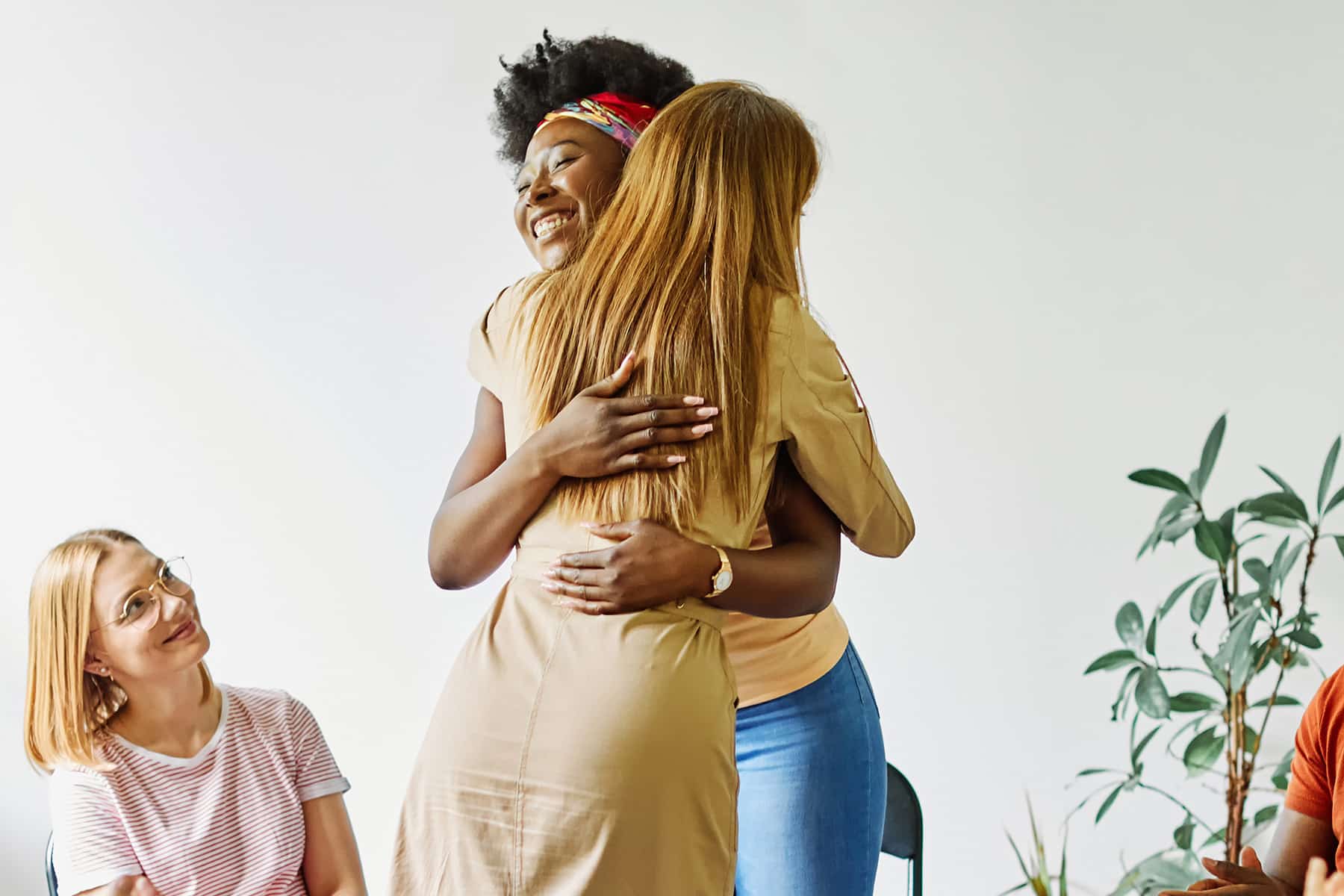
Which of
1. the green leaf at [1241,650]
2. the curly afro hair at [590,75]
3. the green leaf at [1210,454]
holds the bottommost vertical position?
the green leaf at [1241,650]

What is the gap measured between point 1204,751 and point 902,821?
0.52 m

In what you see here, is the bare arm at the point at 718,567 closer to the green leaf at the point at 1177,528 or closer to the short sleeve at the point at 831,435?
the short sleeve at the point at 831,435

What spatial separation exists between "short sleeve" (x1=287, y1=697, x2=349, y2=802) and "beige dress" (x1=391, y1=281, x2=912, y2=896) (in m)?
0.74

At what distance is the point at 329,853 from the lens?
5.69 ft

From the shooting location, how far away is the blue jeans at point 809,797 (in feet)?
4.54

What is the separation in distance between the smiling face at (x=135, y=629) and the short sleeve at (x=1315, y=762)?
149 cm

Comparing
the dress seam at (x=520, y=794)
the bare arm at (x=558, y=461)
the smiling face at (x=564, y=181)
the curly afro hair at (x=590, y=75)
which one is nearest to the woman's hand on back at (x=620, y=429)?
the bare arm at (x=558, y=461)

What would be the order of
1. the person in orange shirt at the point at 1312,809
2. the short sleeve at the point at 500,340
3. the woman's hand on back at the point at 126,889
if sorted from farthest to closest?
the woman's hand on back at the point at 126,889 < the person in orange shirt at the point at 1312,809 < the short sleeve at the point at 500,340

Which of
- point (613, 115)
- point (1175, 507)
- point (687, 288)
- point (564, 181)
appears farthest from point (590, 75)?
point (1175, 507)

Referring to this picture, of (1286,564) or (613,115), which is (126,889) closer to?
(613,115)

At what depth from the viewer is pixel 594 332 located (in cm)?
115

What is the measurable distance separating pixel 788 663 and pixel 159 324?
174cm

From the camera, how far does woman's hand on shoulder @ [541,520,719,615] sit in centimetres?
108

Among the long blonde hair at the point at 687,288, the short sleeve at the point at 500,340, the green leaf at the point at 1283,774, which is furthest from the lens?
the green leaf at the point at 1283,774
